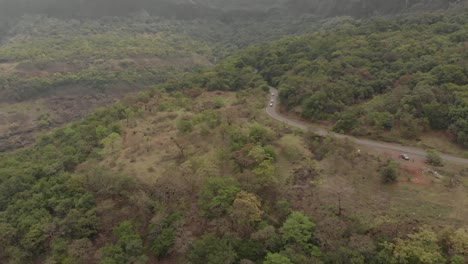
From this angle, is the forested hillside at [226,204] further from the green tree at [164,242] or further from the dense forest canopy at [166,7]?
the dense forest canopy at [166,7]

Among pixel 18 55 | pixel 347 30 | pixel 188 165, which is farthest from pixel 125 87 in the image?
pixel 188 165

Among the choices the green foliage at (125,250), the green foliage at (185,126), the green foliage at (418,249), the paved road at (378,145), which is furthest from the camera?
the green foliage at (185,126)

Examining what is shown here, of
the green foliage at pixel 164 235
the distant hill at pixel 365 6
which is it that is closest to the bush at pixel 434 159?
the green foliage at pixel 164 235

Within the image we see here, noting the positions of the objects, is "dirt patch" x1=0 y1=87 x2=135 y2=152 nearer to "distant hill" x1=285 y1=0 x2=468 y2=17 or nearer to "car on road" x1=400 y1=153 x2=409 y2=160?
"car on road" x1=400 y1=153 x2=409 y2=160

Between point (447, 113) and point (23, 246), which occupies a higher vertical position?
point (447, 113)

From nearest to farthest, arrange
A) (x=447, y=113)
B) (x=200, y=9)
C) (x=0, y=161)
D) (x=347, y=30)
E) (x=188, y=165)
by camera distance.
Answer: (x=188, y=165), (x=447, y=113), (x=0, y=161), (x=347, y=30), (x=200, y=9)

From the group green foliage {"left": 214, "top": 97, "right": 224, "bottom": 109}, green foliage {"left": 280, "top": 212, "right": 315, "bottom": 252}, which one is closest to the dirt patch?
green foliage {"left": 214, "top": 97, "right": 224, "bottom": 109}

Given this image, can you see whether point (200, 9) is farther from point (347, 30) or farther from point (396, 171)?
point (396, 171)
